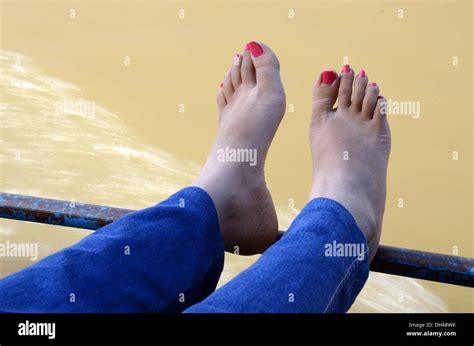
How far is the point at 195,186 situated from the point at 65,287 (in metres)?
0.26

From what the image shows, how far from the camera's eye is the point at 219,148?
100 centimetres

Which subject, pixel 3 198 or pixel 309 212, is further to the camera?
pixel 3 198

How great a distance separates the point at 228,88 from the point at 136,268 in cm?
68

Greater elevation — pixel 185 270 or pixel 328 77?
pixel 328 77

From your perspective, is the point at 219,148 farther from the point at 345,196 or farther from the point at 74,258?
the point at 74,258

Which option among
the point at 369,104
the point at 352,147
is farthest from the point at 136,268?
the point at 369,104

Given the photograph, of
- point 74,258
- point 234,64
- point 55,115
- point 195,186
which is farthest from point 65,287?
point 55,115

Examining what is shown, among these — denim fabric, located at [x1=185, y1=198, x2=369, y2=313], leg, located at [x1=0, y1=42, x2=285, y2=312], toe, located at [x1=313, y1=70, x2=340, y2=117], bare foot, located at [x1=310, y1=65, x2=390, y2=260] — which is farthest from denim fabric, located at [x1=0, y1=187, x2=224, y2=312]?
toe, located at [x1=313, y1=70, x2=340, y2=117]

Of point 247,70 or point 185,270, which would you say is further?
point 247,70

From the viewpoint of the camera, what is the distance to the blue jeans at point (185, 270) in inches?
21.9

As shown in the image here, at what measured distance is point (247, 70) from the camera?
119 centimetres

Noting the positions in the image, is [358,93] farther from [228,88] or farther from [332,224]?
[332,224]
